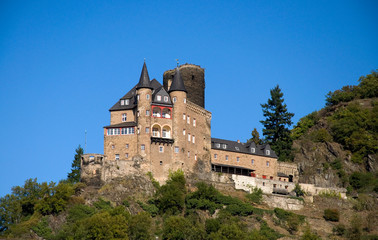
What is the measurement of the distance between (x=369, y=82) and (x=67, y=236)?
60.2 meters

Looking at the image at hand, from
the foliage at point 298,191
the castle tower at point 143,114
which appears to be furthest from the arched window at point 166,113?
the foliage at point 298,191

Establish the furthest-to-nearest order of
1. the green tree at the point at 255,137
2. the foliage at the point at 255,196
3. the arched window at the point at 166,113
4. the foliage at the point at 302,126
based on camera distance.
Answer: the foliage at the point at 302,126, the green tree at the point at 255,137, the arched window at the point at 166,113, the foliage at the point at 255,196

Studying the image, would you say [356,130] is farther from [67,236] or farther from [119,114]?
[67,236]

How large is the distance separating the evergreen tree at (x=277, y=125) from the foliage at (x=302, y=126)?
10.7 ft

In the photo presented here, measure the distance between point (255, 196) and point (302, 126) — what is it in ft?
84.7

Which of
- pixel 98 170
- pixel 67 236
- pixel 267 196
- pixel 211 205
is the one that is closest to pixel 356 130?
pixel 267 196

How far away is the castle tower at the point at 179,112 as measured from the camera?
3450 inches

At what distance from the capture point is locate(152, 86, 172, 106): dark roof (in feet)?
287

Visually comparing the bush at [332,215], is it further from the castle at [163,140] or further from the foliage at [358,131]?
the foliage at [358,131]

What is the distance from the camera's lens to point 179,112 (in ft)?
290

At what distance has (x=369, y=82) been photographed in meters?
114

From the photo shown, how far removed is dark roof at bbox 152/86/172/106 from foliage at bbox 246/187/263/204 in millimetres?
14805

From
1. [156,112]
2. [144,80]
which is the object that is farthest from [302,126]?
[144,80]

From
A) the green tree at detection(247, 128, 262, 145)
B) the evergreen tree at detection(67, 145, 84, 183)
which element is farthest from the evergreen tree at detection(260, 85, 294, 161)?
the evergreen tree at detection(67, 145, 84, 183)
